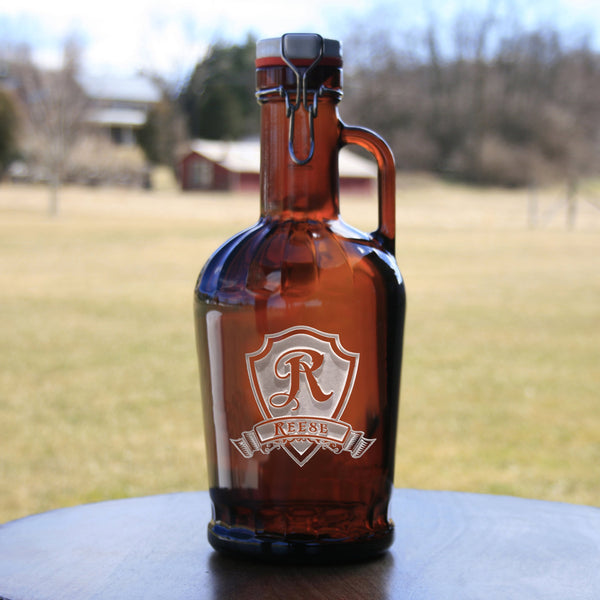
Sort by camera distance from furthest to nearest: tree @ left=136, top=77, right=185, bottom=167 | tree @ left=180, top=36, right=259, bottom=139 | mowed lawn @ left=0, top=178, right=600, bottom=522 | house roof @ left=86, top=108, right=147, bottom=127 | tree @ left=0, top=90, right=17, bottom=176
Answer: house roof @ left=86, top=108, right=147, bottom=127
tree @ left=136, top=77, right=185, bottom=167
tree @ left=180, top=36, right=259, bottom=139
tree @ left=0, top=90, right=17, bottom=176
mowed lawn @ left=0, top=178, right=600, bottom=522

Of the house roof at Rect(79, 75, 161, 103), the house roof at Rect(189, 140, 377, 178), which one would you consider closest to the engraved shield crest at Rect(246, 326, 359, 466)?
the house roof at Rect(189, 140, 377, 178)

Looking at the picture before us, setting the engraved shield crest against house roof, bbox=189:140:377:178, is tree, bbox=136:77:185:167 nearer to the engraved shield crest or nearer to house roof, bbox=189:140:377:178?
house roof, bbox=189:140:377:178

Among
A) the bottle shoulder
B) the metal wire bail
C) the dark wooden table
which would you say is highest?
the metal wire bail

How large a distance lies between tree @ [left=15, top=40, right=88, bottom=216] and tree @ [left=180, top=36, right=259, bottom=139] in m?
4.02

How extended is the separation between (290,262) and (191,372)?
16.7ft

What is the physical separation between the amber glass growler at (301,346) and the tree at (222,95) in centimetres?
2942

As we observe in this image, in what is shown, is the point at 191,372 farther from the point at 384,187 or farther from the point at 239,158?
Answer: the point at 239,158

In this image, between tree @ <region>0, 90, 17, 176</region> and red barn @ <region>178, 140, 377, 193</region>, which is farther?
red barn @ <region>178, 140, 377, 193</region>

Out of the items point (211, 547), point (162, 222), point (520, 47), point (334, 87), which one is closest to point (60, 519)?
point (211, 547)

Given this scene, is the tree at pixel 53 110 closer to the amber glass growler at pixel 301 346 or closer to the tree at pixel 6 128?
the tree at pixel 6 128

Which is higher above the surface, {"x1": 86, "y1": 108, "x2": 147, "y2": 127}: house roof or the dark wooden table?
the dark wooden table

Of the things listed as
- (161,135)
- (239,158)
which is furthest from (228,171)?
(161,135)

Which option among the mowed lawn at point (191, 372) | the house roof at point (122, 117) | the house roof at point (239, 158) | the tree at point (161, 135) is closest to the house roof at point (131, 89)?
the house roof at point (122, 117)

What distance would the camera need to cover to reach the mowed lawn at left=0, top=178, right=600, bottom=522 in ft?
12.9
